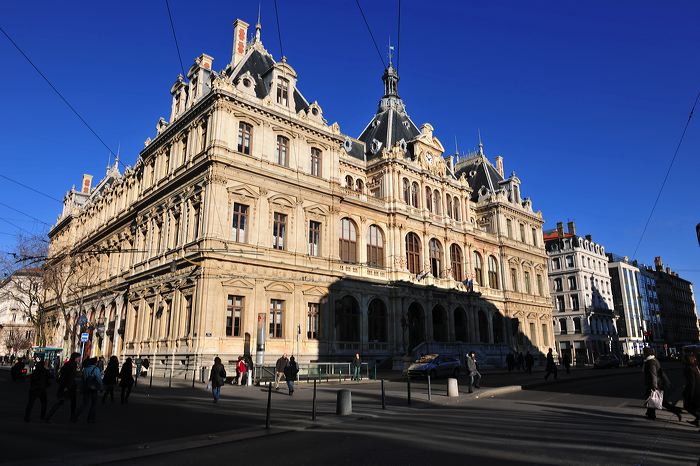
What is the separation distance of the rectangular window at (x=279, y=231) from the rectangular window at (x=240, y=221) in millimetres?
2235

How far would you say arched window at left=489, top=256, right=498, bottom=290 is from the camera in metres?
53.6

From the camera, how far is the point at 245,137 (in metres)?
32.9

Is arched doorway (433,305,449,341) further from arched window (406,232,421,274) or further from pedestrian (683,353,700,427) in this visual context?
pedestrian (683,353,700,427)

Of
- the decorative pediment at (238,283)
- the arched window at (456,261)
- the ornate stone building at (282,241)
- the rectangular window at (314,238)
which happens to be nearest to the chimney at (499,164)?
the ornate stone building at (282,241)

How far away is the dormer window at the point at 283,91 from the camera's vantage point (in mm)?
35656

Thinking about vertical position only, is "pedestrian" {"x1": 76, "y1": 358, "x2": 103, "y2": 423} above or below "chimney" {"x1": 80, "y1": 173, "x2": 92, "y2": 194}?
below

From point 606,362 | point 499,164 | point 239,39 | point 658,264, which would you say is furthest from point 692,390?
point 658,264

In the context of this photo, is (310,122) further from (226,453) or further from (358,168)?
(226,453)

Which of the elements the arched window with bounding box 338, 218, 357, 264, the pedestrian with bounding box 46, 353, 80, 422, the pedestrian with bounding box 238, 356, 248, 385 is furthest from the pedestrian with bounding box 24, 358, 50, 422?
the arched window with bounding box 338, 218, 357, 264

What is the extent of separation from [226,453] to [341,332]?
87.4 feet

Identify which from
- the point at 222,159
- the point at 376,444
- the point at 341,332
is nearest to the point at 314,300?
the point at 341,332

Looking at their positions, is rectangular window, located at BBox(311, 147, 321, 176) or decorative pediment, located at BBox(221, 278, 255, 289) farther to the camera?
rectangular window, located at BBox(311, 147, 321, 176)

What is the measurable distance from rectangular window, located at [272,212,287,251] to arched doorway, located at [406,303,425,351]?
1473cm

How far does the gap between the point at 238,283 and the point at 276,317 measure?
3700 millimetres
